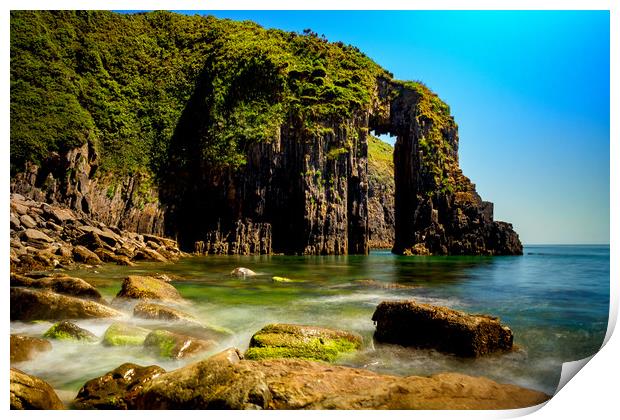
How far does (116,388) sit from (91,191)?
24718 mm

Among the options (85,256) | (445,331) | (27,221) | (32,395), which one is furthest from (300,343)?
(27,221)

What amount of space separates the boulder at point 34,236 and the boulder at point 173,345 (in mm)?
9421

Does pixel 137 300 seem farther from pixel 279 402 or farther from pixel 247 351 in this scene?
pixel 279 402

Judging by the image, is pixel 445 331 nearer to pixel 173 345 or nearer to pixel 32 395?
pixel 173 345

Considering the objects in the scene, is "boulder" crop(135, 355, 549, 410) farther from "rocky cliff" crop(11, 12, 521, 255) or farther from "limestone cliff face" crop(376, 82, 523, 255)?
"limestone cliff face" crop(376, 82, 523, 255)

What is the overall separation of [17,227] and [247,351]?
10.7m

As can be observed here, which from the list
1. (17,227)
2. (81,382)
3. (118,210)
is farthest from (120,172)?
(81,382)

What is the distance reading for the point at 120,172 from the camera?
2984cm

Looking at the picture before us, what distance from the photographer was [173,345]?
5.18 m

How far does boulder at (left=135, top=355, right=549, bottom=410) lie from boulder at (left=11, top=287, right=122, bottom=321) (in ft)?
9.41

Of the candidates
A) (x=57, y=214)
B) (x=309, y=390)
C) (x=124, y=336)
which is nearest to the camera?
(x=309, y=390)

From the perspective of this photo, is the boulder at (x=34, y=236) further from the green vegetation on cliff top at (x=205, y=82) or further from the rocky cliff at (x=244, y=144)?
the green vegetation on cliff top at (x=205, y=82)

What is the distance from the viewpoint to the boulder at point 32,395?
159 inches

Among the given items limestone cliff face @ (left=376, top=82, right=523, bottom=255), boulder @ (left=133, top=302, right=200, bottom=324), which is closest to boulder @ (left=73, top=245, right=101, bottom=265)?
boulder @ (left=133, top=302, right=200, bottom=324)
